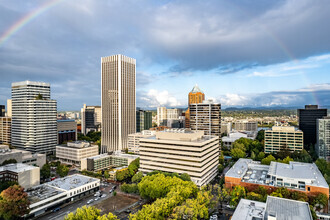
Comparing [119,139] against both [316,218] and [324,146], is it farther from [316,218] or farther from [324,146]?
[324,146]

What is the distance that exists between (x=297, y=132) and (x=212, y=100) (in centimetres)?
4052

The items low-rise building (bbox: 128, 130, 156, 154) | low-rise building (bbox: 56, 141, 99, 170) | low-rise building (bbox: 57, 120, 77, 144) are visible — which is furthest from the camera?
low-rise building (bbox: 57, 120, 77, 144)

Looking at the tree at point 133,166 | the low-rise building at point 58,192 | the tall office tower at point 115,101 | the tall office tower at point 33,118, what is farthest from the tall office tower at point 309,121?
the tall office tower at point 33,118

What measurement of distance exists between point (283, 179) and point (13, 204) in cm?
6307

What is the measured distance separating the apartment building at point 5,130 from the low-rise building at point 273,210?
450 ft

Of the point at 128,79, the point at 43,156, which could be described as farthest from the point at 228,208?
the point at 128,79

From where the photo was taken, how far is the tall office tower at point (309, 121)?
11819 centimetres

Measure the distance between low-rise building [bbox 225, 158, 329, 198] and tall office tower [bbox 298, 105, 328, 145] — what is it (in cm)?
7046

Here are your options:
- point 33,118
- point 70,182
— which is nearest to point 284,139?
point 70,182

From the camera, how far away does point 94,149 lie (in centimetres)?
9981

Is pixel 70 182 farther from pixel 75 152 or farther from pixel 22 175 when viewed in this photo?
pixel 75 152

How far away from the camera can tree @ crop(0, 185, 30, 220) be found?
43812mm

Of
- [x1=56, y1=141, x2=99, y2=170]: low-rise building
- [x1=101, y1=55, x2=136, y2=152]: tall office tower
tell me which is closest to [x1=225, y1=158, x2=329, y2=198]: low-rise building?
[x1=56, y1=141, x2=99, y2=170]: low-rise building

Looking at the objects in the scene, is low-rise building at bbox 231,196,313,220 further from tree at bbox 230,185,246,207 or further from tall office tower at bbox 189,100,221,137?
tall office tower at bbox 189,100,221,137
